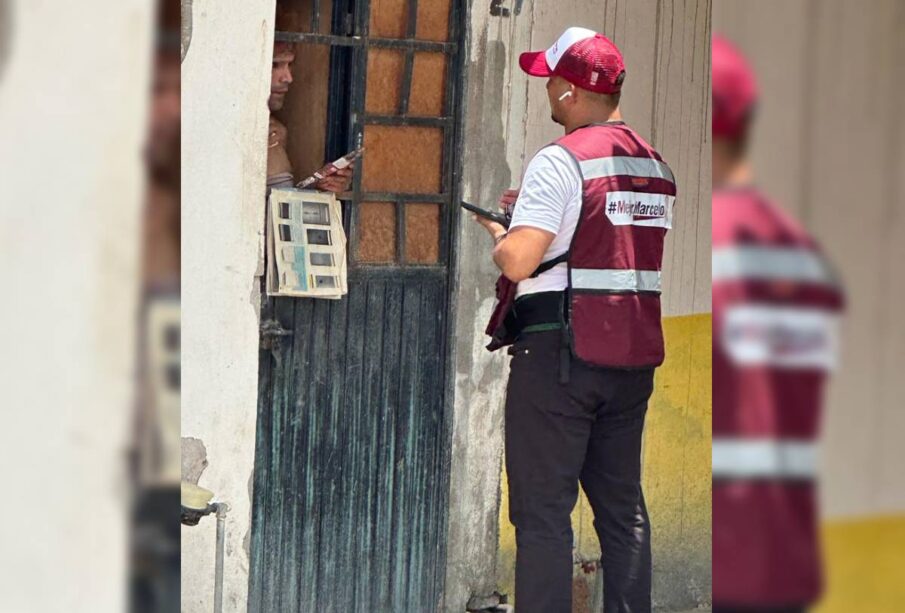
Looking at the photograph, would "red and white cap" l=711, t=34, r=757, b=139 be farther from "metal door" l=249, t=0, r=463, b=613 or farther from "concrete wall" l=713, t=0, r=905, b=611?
"metal door" l=249, t=0, r=463, b=613

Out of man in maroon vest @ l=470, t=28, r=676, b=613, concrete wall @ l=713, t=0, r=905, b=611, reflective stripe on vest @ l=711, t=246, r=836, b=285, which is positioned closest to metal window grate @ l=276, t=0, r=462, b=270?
man in maroon vest @ l=470, t=28, r=676, b=613

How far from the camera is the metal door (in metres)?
4.93

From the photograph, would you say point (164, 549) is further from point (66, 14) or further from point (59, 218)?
point (66, 14)

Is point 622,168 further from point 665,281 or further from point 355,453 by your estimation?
point 665,281

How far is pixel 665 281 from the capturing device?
18.9 ft

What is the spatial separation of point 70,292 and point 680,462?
15.3 feet

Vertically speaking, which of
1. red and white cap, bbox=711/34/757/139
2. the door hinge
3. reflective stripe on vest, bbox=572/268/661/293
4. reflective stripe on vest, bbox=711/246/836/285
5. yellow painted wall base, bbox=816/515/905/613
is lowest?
yellow painted wall base, bbox=816/515/905/613

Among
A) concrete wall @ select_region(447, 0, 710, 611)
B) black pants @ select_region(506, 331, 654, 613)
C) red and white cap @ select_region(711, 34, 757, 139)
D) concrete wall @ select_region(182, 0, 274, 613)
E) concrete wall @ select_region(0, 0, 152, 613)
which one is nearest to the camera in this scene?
concrete wall @ select_region(0, 0, 152, 613)

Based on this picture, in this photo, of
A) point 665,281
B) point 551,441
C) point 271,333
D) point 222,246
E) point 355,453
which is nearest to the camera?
point 551,441

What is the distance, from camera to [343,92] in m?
5.01

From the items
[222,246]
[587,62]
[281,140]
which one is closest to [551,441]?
[587,62]

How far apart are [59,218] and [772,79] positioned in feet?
2.47

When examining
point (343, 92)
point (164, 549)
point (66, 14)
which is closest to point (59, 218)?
point (66, 14)

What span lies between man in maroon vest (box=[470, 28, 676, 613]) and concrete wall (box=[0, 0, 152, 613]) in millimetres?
2536
